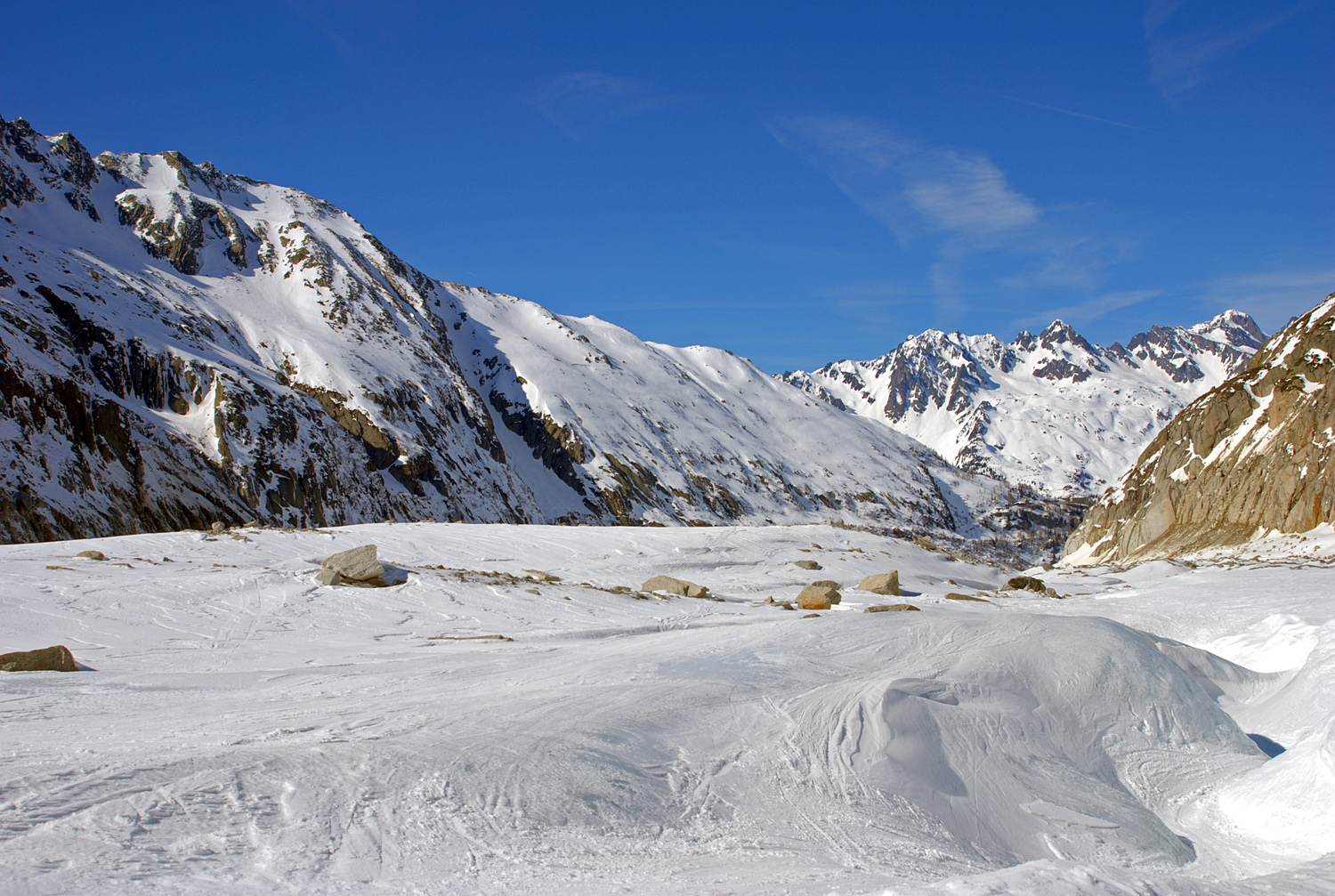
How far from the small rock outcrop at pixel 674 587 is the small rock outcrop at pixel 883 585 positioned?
3.55 m

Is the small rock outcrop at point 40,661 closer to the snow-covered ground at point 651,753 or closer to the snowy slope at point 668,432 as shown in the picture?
the snow-covered ground at point 651,753

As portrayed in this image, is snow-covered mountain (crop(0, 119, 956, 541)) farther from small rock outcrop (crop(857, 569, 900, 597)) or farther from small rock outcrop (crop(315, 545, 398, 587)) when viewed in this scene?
small rock outcrop (crop(857, 569, 900, 597))

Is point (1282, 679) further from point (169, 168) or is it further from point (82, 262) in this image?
point (169, 168)

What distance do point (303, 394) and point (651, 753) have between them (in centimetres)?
6283

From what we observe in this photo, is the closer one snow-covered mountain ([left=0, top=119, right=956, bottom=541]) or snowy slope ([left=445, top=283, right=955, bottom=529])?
snow-covered mountain ([left=0, top=119, right=956, bottom=541])

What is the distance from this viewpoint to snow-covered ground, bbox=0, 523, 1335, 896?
3.90 metres

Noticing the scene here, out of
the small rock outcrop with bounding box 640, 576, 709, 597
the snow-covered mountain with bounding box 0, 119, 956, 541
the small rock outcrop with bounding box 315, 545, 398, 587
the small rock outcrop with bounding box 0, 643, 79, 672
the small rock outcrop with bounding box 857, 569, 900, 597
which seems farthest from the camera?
the snow-covered mountain with bounding box 0, 119, 956, 541

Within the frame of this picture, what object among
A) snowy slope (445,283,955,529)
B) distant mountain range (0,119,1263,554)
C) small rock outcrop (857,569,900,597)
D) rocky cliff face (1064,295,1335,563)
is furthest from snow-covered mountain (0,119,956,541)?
rocky cliff face (1064,295,1335,563)

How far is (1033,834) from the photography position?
5.28 metres

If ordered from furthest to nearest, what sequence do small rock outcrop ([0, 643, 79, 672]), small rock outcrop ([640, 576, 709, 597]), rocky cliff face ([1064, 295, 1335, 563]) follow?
rocky cliff face ([1064, 295, 1335, 563]) < small rock outcrop ([640, 576, 709, 597]) < small rock outcrop ([0, 643, 79, 672])

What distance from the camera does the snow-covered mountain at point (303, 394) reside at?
42.5 m

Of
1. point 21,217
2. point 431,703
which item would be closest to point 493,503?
point 21,217

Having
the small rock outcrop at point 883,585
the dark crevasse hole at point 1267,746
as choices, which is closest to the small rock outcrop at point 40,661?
the dark crevasse hole at point 1267,746

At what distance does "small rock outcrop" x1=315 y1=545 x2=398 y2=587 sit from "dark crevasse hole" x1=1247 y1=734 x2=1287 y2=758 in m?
12.0
